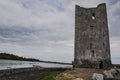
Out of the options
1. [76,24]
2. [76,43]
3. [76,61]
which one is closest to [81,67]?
[76,61]

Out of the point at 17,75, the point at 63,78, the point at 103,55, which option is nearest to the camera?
the point at 63,78

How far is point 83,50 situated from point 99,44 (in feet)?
10.3

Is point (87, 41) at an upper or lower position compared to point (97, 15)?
lower

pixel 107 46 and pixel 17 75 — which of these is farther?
pixel 107 46

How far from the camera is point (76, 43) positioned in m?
38.8

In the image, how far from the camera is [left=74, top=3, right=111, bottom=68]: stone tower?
3784 centimetres

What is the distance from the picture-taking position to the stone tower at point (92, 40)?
3784 centimetres

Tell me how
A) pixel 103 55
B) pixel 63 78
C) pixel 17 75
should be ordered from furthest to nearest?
pixel 103 55, pixel 17 75, pixel 63 78

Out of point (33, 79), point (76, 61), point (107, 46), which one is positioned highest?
point (107, 46)

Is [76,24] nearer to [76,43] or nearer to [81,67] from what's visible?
[76,43]

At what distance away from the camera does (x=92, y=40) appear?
126 ft

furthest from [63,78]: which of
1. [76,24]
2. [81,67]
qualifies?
[76,24]

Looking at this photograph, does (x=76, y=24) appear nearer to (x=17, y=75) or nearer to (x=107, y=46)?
(x=107, y=46)

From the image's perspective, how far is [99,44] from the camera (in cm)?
3800
